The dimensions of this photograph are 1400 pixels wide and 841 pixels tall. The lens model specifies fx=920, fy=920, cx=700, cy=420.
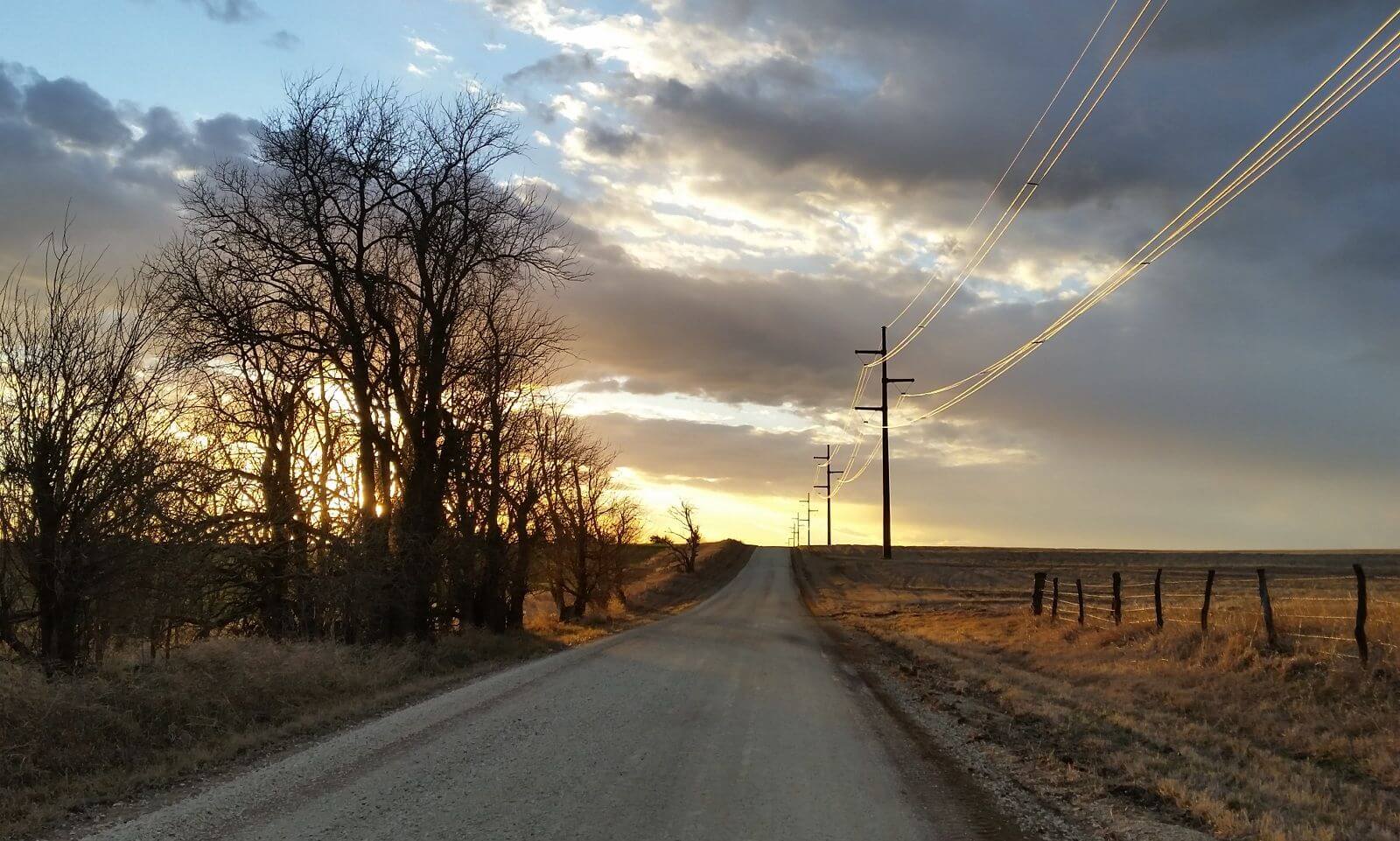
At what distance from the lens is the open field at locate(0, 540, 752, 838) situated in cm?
784

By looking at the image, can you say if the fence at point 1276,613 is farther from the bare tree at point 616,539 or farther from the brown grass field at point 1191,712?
the bare tree at point 616,539

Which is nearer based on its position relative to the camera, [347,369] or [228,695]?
[228,695]

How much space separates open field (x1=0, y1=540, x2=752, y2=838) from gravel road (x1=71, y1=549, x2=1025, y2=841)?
2.44 feet

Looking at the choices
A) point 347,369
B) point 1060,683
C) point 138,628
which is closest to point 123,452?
point 138,628

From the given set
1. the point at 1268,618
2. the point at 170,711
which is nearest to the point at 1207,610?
the point at 1268,618

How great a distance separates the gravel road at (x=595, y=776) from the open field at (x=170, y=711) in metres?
0.74

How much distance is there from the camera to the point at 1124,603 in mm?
27844

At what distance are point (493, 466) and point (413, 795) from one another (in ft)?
58.5

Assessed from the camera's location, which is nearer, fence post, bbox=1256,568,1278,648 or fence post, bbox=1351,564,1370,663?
fence post, bbox=1351,564,1370,663

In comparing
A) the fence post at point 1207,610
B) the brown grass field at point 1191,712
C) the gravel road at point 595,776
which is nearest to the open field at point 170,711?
the gravel road at point 595,776

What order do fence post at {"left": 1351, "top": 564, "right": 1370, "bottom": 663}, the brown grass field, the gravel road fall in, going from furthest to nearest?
fence post at {"left": 1351, "top": 564, "right": 1370, "bottom": 663}
the brown grass field
the gravel road

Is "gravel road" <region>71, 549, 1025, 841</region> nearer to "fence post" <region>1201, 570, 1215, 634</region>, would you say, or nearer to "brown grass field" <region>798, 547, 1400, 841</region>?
"brown grass field" <region>798, 547, 1400, 841</region>

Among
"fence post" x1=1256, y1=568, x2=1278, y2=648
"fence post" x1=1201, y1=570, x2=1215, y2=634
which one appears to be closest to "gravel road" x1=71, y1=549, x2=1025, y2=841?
"fence post" x1=1256, y1=568, x2=1278, y2=648

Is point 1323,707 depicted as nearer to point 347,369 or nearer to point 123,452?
point 123,452
